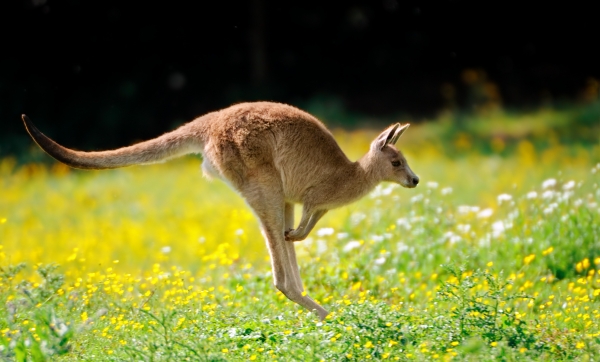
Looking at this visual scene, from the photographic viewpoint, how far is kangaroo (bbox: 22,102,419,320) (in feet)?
21.0

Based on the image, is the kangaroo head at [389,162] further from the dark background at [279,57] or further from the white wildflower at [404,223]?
the dark background at [279,57]

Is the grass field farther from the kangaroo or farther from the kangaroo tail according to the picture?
the kangaroo tail

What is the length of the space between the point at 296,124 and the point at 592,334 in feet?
8.97

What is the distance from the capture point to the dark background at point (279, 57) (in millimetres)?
18594

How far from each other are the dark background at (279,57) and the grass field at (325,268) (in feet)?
13.3

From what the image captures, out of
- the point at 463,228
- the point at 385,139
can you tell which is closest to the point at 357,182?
the point at 385,139

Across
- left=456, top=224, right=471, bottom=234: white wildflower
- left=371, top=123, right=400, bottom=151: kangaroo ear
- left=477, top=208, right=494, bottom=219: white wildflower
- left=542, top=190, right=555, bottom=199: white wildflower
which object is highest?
left=542, top=190, right=555, bottom=199: white wildflower

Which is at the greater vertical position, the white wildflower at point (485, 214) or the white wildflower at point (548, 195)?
the white wildflower at point (548, 195)

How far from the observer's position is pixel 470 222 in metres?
8.95

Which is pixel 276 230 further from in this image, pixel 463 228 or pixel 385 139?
pixel 463 228

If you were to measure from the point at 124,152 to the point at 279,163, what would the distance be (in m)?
1.21

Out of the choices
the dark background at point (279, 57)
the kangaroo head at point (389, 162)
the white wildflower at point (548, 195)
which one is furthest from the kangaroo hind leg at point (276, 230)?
the dark background at point (279, 57)

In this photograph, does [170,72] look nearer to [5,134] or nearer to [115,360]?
[5,134]

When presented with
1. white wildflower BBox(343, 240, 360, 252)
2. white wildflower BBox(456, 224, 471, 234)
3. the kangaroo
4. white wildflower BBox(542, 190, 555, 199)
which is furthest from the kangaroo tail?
white wildflower BBox(542, 190, 555, 199)
